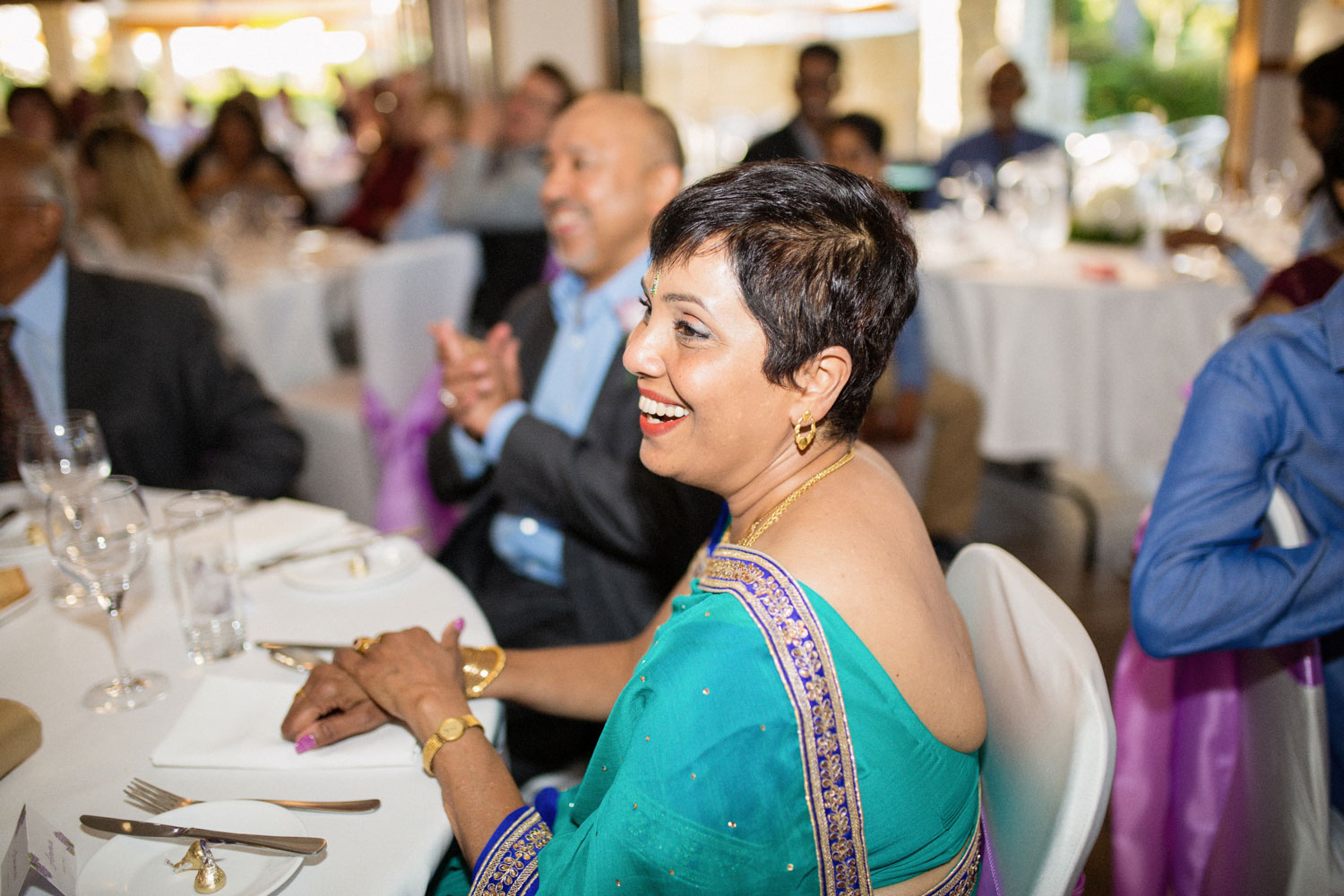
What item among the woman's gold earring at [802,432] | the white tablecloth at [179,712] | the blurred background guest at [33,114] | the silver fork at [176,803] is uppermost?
the blurred background guest at [33,114]

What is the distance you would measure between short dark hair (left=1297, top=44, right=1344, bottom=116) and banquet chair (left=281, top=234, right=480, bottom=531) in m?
2.53

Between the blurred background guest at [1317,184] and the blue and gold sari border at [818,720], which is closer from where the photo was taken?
the blue and gold sari border at [818,720]

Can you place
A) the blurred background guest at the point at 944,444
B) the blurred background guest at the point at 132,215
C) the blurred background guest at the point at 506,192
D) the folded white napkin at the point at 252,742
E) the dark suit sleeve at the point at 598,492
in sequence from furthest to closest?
the blurred background guest at the point at 506,192 → the blurred background guest at the point at 944,444 → the blurred background guest at the point at 132,215 → the dark suit sleeve at the point at 598,492 → the folded white napkin at the point at 252,742

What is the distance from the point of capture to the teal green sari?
776 millimetres

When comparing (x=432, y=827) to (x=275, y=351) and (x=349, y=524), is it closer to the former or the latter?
(x=349, y=524)

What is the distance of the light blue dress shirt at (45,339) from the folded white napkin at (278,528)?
73 centimetres

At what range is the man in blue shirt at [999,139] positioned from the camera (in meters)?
5.18

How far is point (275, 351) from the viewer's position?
3.89 metres

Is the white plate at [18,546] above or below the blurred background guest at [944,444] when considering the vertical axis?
above

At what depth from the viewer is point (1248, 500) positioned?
1180mm

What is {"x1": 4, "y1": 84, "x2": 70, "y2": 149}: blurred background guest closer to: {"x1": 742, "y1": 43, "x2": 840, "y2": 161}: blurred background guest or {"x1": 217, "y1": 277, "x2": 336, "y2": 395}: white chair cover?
{"x1": 217, "y1": 277, "x2": 336, "y2": 395}: white chair cover

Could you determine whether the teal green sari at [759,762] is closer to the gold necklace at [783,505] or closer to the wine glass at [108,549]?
the gold necklace at [783,505]

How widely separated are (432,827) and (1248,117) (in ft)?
23.8

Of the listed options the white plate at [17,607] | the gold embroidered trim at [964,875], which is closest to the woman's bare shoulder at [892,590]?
the gold embroidered trim at [964,875]
